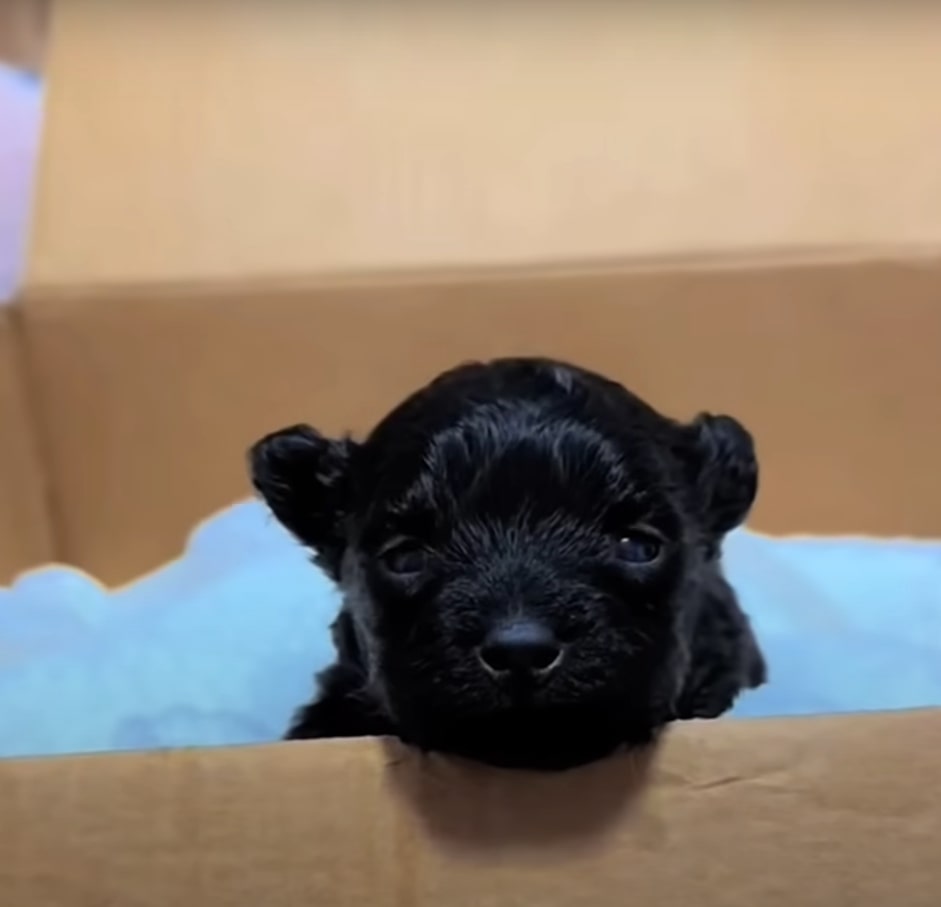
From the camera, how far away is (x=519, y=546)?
866 mm

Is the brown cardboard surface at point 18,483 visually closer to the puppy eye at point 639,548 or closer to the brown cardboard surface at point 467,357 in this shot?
the brown cardboard surface at point 467,357

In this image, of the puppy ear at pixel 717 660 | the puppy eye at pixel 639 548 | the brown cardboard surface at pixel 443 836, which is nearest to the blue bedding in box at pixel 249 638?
the puppy ear at pixel 717 660

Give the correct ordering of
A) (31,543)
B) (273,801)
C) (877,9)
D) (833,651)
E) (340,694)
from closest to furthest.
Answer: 1. (273,801)
2. (340,694)
3. (833,651)
4. (31,543)
5. (877,9)

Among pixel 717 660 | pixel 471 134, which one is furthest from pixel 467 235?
pixel 717 660

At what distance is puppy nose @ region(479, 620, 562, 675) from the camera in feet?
2.66

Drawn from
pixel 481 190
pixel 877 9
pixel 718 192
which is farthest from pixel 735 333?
pixel 877 9

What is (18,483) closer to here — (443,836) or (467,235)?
(467,235)

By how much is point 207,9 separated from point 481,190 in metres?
0.38

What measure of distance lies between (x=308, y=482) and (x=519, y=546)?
23 centimetres

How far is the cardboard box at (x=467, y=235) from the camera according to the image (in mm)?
1522

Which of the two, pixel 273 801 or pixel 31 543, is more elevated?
pixel 273 801

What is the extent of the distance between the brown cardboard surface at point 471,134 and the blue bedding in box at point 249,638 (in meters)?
0.26

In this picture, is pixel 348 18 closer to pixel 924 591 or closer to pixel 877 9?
pixel 877 9

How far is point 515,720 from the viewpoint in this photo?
825 millimetres
